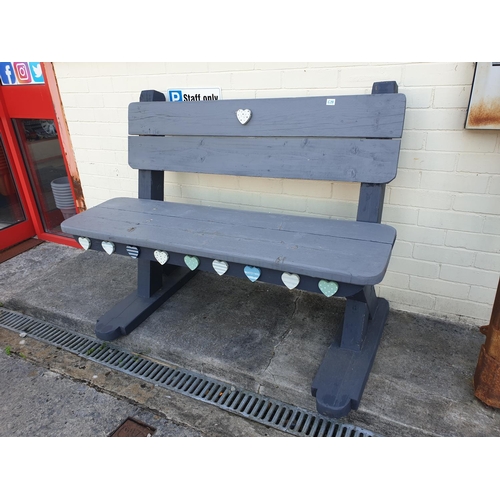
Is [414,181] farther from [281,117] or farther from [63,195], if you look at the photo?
[63,195]

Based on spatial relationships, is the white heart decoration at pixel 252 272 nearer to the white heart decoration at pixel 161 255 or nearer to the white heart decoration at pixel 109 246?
the white heart decoration at pixel 161 255

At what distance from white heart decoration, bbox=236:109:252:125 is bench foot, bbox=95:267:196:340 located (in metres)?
1.08

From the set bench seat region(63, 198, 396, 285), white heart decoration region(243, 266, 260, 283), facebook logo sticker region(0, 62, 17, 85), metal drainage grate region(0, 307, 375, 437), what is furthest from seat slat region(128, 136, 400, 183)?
facebook logo sticker region(0, 62, 17, 85)

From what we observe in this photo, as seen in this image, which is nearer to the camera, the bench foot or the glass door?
the bench foot

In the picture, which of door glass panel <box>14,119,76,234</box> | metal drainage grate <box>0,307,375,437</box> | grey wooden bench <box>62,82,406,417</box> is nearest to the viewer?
grey wooden bench <box>62,82,406,417</box>

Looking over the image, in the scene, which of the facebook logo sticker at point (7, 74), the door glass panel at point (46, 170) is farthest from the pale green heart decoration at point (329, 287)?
the facebook logo sticker at point (7, 74)

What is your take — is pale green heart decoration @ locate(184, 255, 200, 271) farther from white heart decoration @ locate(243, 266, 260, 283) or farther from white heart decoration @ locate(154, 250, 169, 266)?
white heart decoration @ locate(243, 266, 260, 283)

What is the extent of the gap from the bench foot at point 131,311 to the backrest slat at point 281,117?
0.94m

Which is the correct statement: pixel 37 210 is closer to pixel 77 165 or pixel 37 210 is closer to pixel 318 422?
pixel 77 165

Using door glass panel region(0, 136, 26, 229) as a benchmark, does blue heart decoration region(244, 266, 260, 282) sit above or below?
above

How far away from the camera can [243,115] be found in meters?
2.11

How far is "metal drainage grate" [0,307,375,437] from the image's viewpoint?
67.9 inches

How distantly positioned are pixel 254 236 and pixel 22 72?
246cm

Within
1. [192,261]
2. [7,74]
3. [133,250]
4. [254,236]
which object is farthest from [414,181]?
[7,74]
